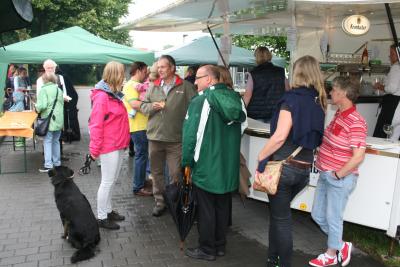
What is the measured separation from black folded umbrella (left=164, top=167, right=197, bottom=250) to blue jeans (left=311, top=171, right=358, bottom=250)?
1.17 m

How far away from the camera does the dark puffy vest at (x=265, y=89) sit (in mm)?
5406

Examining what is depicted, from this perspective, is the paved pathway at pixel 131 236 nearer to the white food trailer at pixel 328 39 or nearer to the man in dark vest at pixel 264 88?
the white food trailer at pixel 328 39

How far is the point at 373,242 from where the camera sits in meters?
4.62

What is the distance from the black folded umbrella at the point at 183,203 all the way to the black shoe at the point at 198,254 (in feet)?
0.41

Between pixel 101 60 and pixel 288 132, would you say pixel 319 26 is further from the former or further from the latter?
pixel 288 132

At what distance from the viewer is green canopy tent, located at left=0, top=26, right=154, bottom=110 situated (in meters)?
8.23

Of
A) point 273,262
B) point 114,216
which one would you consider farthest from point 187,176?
point 114,216

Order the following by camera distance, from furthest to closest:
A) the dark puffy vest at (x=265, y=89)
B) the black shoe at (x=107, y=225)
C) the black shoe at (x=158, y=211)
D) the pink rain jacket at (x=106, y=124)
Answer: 1. the dark puffy vest at (x=265, y=89)
2. the black shoe at (x=158, y=211)
3. the black shoe at (x=107, y=225)
4. the pink rain jacket at (x=106, y=124)

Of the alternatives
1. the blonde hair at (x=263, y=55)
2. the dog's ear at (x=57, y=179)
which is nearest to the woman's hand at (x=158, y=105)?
the dog's ear at (x=57, y=179)

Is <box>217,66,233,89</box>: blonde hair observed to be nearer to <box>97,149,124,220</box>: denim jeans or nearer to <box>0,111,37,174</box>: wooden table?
<box>97,149,124,220</box>: denim jeans

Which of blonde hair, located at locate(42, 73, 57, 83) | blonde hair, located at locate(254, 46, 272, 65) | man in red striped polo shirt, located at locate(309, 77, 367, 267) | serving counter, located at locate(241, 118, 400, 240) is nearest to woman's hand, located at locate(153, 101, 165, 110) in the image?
blonde hair, located at locate(254, 46, 272, 65)

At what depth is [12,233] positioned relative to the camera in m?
4.58

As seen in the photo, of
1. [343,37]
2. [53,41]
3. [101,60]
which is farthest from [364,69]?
[53,41]

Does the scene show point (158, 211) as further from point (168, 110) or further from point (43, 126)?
point (43, 126)
